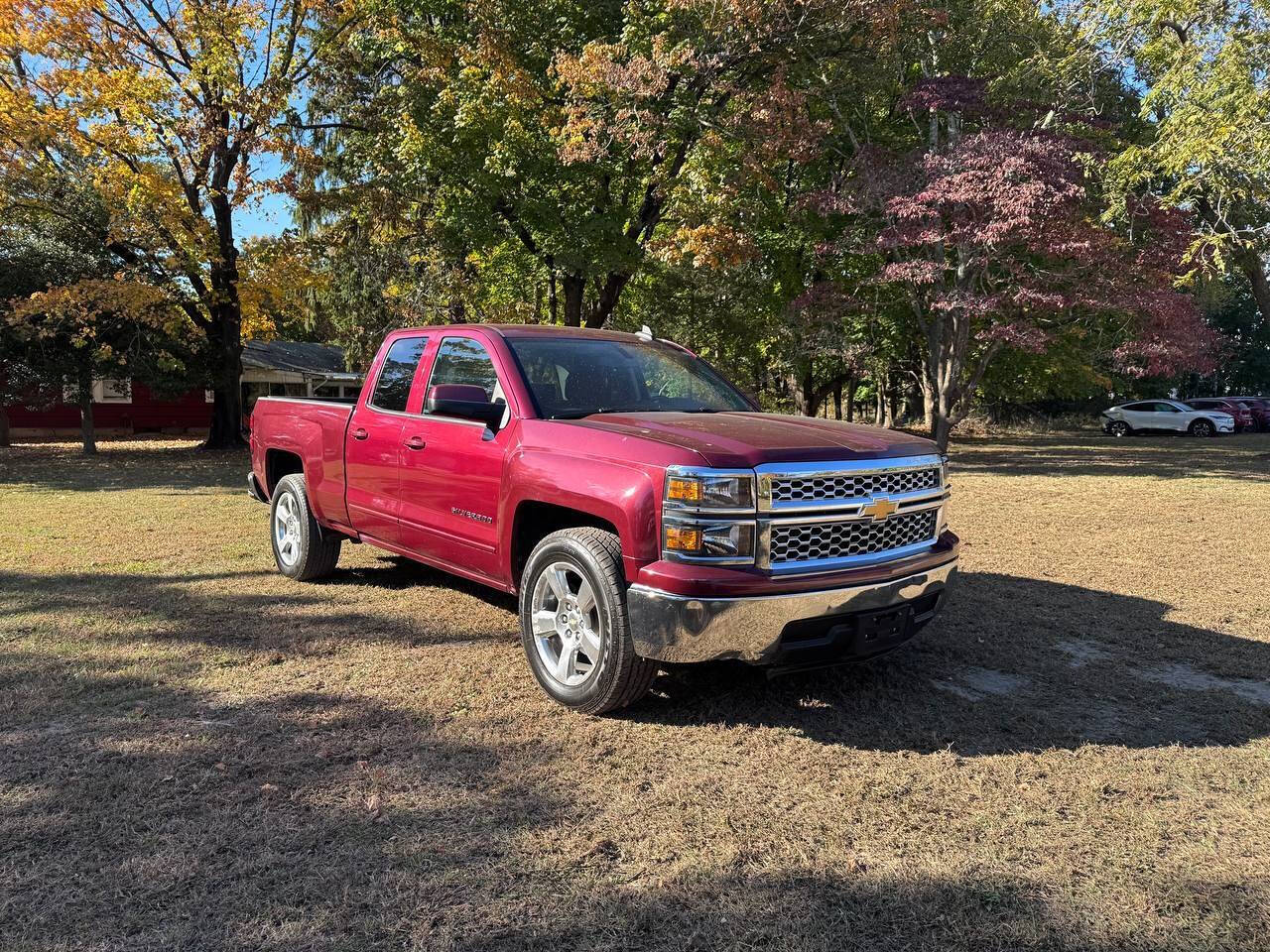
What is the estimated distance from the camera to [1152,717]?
4.32 metres

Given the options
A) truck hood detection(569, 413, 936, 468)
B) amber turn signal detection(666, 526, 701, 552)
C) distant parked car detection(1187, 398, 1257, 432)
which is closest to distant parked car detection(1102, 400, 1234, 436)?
distant parked car detection(1187, 398, 1257, 432)

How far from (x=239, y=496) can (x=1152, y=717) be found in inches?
457

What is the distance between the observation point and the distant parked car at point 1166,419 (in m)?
34.9

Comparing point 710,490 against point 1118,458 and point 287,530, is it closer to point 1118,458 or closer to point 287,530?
point 287,530

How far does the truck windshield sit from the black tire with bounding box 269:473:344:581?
2.52 m

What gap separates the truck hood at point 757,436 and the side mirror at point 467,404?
49 cm

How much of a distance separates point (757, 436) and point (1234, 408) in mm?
40886

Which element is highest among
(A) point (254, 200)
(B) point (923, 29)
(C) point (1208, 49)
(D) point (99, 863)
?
(B) point (923, 29)

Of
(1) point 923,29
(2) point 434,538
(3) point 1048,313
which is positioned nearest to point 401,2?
(1) point 923,29

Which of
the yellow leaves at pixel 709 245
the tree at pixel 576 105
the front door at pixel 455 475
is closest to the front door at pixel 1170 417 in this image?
Result: the tree at pixel 576 105

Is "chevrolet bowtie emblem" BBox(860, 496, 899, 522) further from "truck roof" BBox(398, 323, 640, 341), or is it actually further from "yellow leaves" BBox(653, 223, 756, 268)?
"yellow leaves" BBox(653, 223, 756, 268)

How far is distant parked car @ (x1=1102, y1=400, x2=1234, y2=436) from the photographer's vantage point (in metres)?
34.9

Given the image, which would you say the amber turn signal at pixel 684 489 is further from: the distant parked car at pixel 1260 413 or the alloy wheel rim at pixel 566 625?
the distant parked car at pixel 1260 413

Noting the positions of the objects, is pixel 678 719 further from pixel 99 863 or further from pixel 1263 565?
pixel 1263 565
